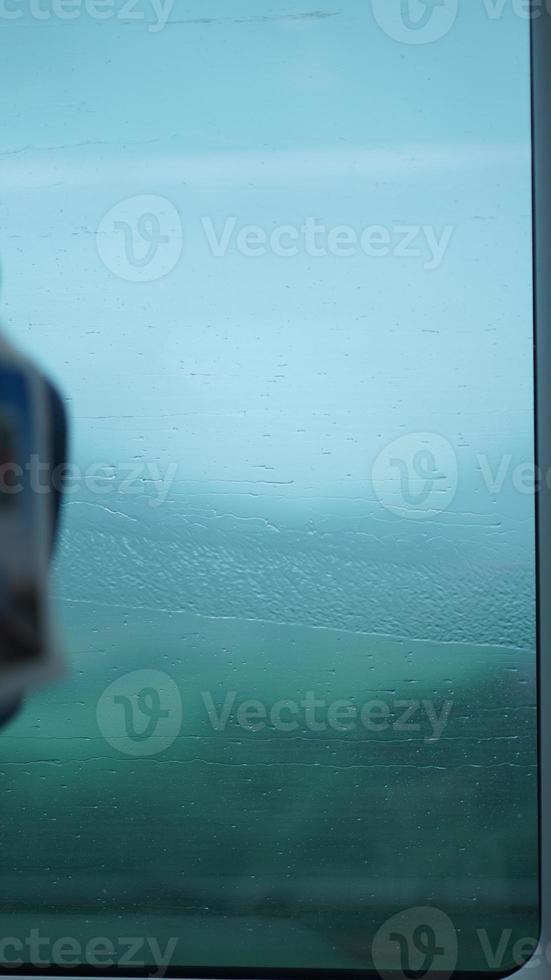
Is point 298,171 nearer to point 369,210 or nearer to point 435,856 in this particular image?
point 369,210

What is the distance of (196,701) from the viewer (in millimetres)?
1352

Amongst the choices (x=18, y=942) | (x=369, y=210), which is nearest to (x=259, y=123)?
(x=369, y=210)

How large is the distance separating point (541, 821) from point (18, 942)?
78cm

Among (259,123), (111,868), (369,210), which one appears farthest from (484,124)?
(111,868)

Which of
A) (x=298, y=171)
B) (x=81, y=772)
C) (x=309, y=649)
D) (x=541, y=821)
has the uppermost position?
(x=298, y=171)

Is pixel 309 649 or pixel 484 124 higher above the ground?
pixel 484 124

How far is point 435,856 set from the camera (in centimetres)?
136

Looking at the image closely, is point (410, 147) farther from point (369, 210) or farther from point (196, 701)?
point (196, 701)

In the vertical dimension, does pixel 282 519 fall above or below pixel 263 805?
above

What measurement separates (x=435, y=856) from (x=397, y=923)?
109mm

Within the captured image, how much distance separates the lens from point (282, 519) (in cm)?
136

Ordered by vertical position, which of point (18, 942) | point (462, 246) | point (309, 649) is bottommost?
point (18, 942)

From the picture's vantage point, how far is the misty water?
1.35 meters

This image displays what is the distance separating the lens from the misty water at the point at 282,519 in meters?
1.35
